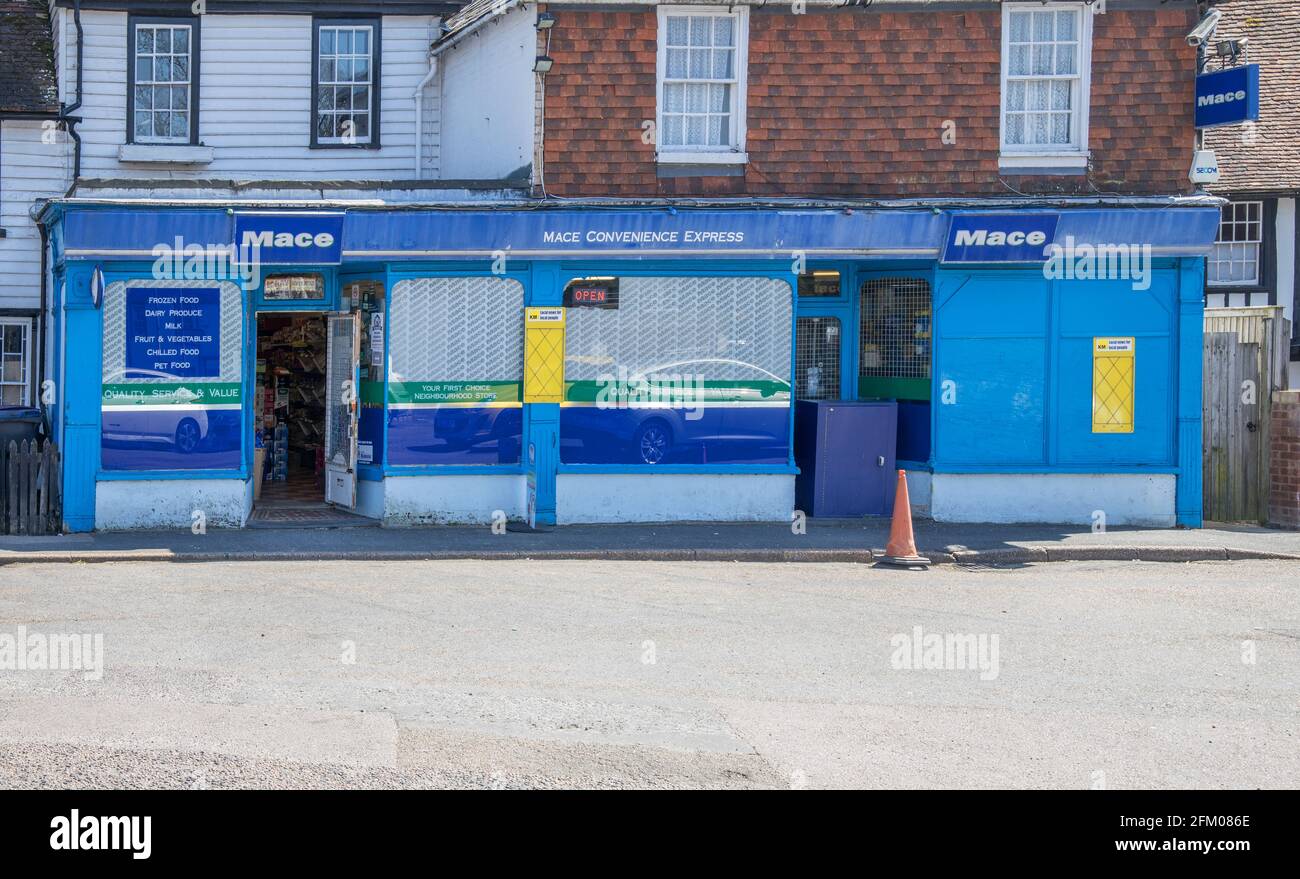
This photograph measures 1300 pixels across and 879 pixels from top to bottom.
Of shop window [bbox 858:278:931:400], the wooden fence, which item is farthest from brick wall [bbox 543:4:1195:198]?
the wooden fence

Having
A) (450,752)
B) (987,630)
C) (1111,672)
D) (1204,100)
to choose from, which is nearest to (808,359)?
(1204,100)

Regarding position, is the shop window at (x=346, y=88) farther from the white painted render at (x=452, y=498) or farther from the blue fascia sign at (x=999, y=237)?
the blue fascia sign at (x=999, y=237)

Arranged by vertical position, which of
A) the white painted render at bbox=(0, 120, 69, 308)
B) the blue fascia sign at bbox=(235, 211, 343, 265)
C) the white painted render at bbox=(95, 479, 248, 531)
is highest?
the white painted render at bbox=(0, 120, 69, 308)

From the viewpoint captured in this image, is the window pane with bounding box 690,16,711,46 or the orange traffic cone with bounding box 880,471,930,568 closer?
the orange traffic cone with bounding box 880,471,930,568

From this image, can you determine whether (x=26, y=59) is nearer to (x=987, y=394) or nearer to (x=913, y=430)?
(x=913, y=430)

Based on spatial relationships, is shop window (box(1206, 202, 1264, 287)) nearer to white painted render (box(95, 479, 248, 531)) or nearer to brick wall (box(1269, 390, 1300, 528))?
brick wall (box(1269, 390, 1300, 528))

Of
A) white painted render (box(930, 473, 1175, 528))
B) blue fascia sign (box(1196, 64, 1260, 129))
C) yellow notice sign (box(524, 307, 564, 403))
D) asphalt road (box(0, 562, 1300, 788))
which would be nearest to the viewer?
asphalt road (box(0, 562, 1300, 788))

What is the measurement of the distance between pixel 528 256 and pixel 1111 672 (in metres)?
8.99

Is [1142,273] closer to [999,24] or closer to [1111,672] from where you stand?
[999,24]

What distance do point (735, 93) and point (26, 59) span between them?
9814mm

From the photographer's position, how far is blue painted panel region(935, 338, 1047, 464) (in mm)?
17328

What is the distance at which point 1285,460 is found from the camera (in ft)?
58.7

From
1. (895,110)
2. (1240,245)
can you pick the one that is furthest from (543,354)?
(1240,245)

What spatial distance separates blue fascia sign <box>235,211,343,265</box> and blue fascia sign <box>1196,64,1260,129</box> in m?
9.89
